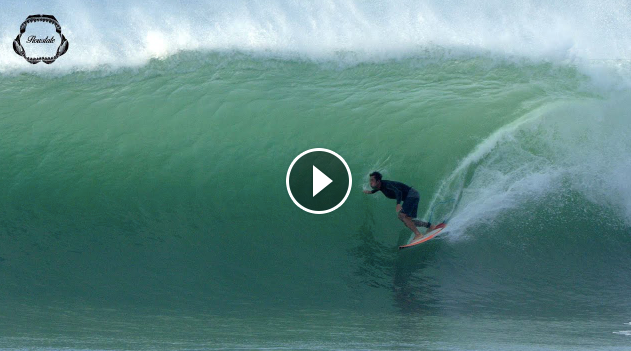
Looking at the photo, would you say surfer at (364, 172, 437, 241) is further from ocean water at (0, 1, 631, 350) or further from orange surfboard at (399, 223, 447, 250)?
ocean water at (0, 1, 631, 350)

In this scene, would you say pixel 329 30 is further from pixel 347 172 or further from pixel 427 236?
pixel 427 236

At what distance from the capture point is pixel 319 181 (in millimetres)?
8508

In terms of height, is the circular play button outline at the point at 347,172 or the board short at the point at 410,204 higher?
the circular play button outline at the point at 347,172

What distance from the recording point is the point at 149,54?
11.4 metres

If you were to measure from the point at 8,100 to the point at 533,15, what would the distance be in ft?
31.2

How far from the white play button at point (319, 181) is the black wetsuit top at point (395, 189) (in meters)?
0.92

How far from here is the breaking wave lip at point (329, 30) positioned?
452 inches

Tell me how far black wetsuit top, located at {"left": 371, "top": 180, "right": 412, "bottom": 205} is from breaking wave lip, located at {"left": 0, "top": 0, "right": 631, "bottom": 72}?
4257 millimetres

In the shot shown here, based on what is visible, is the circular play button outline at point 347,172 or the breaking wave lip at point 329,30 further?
the breaking wave lip at point 329,30

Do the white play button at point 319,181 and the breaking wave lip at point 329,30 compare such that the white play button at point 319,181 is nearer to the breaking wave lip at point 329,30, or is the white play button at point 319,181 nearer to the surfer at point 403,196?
the surfer at point 403,196

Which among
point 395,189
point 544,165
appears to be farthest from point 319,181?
point 544,165

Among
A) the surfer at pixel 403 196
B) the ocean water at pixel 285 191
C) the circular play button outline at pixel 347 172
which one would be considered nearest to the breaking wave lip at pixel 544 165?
the ocean water at pixel 285 191

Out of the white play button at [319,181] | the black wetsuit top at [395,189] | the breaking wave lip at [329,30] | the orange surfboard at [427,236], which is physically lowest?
the orange surfboard at [427,236]

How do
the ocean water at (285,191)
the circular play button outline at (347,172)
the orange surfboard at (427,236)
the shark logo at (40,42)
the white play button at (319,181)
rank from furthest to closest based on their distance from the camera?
the shark logo at (40,42) → the white play button at (319,181) → the circular play button outline at (347,172) → the orange surfboard at (427,236) → the ocean water at (285,191)
